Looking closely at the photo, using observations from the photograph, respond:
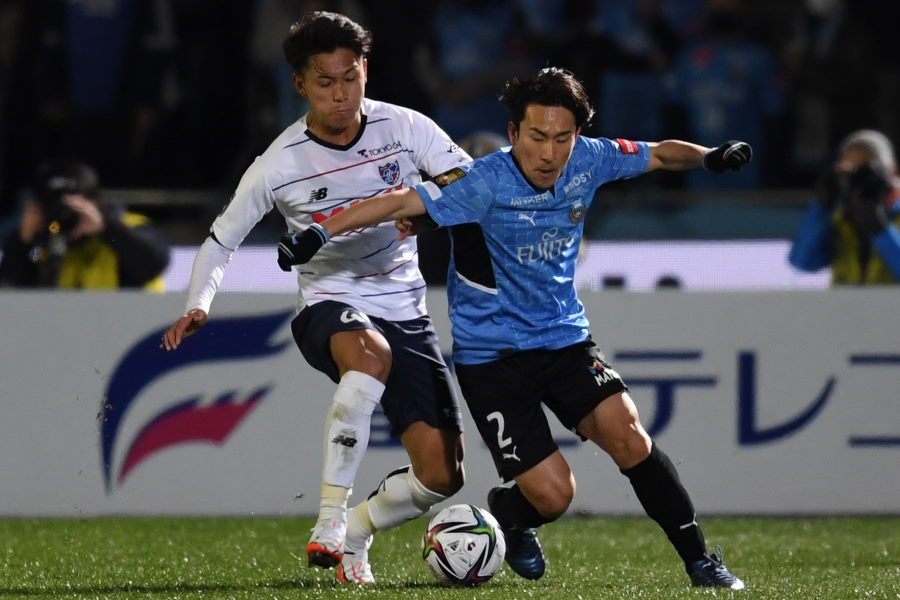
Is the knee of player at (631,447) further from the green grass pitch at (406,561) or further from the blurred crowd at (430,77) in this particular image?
the blurred crowd at (430,77)

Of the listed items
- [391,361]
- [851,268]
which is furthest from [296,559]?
[851,268]

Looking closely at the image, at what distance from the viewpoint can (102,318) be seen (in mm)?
7613

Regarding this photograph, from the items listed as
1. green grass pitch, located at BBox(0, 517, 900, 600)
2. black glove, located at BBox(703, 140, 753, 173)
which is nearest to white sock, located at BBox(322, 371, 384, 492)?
green grass pitch, located at BBox(0, 517, 900, 600)

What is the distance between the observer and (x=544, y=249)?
211 inches

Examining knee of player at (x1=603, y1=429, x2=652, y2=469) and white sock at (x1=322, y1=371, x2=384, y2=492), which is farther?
white sock at (x1=322, y1=371, x2=384, y2=492)

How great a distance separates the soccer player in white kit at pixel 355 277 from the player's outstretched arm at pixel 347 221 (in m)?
0.54

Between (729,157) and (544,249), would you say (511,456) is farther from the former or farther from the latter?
(729,157)

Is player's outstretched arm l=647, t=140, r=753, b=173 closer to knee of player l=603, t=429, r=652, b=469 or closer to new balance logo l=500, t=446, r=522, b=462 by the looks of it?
knee of player l=603, t=429, r=652, b=469

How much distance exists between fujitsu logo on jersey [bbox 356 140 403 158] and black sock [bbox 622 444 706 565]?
1415mm

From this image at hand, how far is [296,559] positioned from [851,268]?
373cm

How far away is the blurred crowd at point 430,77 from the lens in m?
11.2

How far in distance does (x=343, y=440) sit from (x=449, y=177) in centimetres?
100

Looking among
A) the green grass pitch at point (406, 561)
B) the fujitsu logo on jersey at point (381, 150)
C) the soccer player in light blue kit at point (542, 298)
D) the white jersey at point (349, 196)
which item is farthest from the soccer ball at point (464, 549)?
the fujitsu logo on jersey at point (381, 150)

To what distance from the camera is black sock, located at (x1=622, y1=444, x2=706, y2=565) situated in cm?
530
